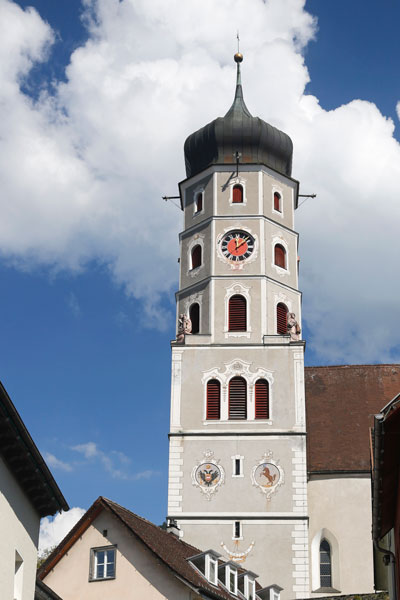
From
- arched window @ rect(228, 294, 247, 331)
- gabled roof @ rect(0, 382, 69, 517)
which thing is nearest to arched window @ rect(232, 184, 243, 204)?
arched window @ rect(228, 294, 247, 331)

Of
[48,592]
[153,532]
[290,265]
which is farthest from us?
[290,265]

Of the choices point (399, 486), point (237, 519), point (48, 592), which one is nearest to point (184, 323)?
point (237, 519)

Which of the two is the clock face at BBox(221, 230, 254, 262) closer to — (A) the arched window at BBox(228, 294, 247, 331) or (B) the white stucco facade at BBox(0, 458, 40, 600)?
(A) the arched window at BBox(228, 294, 247, 331)

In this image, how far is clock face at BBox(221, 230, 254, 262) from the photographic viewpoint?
39.7 m

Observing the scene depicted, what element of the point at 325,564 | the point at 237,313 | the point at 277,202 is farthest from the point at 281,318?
the point at 325,564

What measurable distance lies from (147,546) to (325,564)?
466 inches

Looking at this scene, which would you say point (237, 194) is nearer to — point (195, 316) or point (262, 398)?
point (195, 316)

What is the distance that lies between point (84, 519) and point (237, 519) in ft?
29.9

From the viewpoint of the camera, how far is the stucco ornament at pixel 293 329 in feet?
125

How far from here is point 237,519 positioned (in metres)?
34.9

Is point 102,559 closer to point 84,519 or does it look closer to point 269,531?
point 84,519

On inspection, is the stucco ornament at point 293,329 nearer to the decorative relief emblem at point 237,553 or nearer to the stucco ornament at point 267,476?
the stucco ornament at point 267,476

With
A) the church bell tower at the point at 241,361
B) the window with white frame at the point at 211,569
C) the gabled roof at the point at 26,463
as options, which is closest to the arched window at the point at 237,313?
the church bell tower at the point at 241,361

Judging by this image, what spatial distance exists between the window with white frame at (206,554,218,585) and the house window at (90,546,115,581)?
2761 mm
